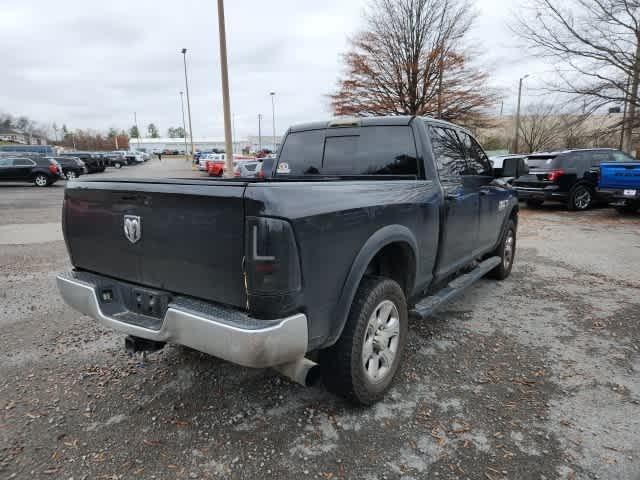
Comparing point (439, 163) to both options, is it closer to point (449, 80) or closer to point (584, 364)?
point (584, 364)

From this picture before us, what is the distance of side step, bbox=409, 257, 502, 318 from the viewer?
3152 mm

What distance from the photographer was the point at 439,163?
3590mm

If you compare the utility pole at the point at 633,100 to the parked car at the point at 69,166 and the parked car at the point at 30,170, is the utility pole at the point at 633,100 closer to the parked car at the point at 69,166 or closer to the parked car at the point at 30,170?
the parked car at the point at 30,170

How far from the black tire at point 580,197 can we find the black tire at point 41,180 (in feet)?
77.0

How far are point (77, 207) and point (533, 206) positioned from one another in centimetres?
1421

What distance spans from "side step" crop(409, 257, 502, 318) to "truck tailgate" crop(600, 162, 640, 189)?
26.3ft

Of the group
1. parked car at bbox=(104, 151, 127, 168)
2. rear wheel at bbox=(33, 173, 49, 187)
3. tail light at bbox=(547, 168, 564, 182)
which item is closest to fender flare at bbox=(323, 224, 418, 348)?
tail light at bbox=(547, 168, 564, 182)

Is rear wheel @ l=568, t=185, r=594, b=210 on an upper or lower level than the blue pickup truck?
lower

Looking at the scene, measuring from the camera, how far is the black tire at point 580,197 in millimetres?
12106

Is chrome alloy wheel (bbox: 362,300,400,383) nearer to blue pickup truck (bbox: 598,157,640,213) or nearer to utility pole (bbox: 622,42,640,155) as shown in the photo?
blue pickup truck (bbox: 598,157,640,213)

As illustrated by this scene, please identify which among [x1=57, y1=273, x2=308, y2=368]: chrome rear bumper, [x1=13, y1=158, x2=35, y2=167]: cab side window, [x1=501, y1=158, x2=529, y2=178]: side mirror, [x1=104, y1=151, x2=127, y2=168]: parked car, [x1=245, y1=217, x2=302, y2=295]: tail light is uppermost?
[x1=104, y1=151, x2=127, y2=168]: parked car

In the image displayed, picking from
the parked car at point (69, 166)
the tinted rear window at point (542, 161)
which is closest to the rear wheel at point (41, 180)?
the parked car at point (69, 166)

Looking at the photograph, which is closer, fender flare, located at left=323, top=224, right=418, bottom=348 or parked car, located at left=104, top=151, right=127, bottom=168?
fender flare, located at left=323, top=224, right=418, bottom=348

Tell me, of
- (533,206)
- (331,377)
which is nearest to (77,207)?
(331,377)
